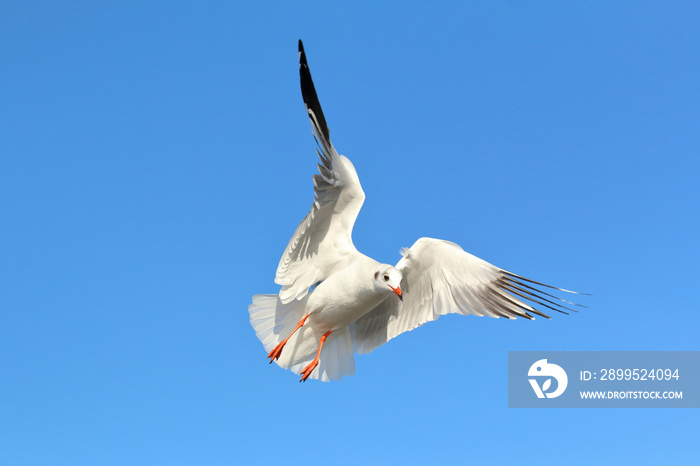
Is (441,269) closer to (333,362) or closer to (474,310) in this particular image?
(474,310)

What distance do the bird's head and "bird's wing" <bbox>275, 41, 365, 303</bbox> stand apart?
60 centimetres

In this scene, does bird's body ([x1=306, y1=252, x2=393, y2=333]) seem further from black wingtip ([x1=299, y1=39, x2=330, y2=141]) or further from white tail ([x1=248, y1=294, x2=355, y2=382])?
black wingtip ([x1=299, y1=39, x2=330, y2=141])

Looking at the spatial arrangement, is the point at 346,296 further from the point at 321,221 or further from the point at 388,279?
the point at 321,221

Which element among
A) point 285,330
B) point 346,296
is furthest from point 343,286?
point 285,330

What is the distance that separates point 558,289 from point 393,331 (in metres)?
1.77

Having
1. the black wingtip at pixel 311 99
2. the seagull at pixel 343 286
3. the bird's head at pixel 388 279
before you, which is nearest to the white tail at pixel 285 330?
the seagull at pixel 343 286

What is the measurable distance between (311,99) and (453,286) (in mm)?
2286

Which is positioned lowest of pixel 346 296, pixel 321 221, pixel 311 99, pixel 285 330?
pixel 285 330

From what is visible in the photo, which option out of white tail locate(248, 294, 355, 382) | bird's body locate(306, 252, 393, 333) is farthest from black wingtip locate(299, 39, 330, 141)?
white tail locate(248, 294, 355, 382)

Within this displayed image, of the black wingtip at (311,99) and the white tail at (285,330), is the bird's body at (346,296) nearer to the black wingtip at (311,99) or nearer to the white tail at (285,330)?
the white tail at (285,330)

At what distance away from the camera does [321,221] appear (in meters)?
7.55

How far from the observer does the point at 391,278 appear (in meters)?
7.05

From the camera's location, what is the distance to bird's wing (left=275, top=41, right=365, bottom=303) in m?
7.16

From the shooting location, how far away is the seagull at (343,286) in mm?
7242
